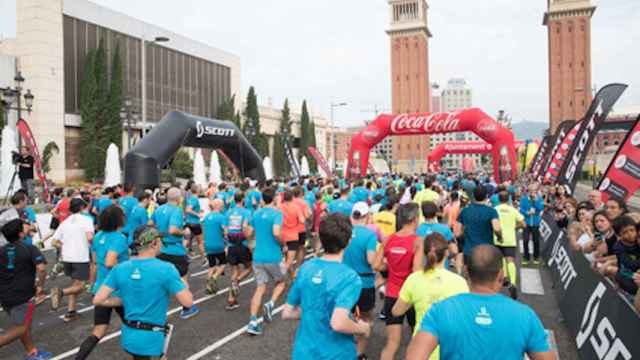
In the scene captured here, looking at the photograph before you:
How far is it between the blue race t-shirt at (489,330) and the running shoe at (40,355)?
5.27 m

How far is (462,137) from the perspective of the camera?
155625mm

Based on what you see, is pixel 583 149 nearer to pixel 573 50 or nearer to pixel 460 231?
pixel 460 231

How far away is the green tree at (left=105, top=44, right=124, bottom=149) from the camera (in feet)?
156

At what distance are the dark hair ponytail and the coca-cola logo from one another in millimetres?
21547

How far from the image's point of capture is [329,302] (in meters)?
3.38

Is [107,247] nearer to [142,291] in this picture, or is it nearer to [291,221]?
[142,291]

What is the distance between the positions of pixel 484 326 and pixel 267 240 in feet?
16.5

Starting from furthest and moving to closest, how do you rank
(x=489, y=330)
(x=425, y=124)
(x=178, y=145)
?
(x=425, y=124) < (x=178, y=145) < (x=489, y=330)

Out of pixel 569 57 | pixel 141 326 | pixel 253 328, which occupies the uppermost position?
pixel 569 57

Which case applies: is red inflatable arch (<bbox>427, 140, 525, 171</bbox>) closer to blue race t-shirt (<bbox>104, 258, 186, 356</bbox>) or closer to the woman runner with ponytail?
the woman runner with ponytail

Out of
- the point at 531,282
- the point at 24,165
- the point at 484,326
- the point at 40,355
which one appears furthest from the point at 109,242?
the point at 24,165

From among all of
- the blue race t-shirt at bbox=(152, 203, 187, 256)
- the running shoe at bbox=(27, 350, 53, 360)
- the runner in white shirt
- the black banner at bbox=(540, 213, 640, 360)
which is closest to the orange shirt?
the blue race t-shirt at bbox=(152, 203, 187, 256)

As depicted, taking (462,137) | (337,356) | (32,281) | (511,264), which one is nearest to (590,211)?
(511,264)

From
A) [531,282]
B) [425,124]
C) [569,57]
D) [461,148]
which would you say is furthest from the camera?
[569,57]
